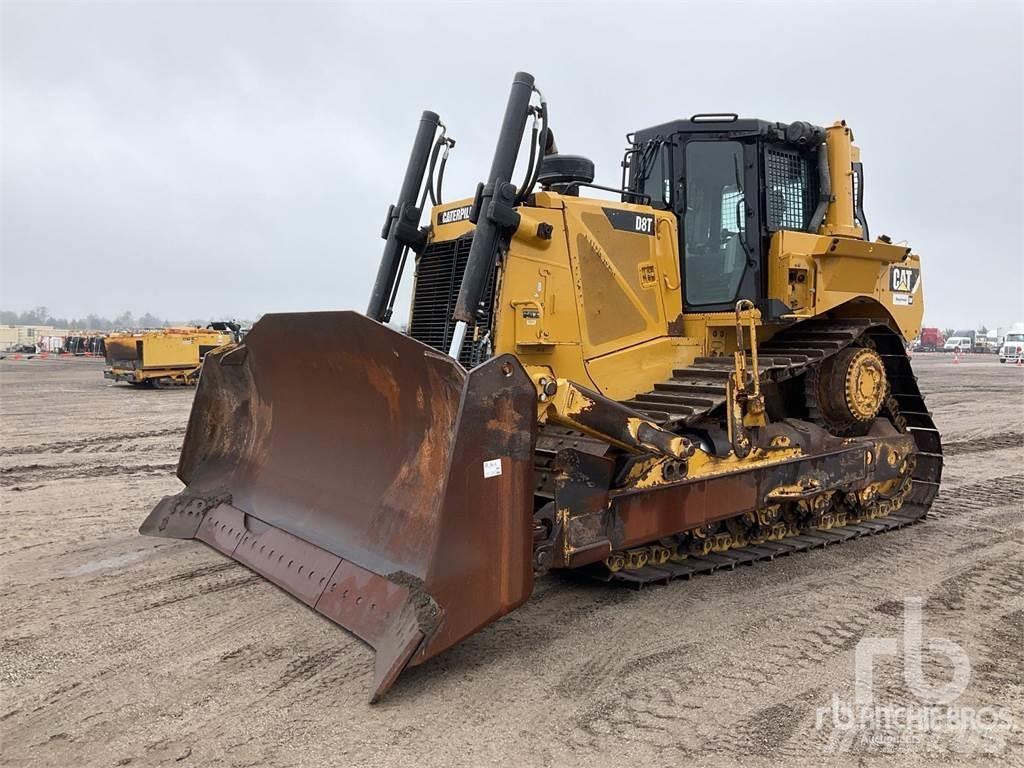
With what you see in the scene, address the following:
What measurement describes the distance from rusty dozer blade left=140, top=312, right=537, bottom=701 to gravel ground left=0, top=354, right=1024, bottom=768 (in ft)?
0.95

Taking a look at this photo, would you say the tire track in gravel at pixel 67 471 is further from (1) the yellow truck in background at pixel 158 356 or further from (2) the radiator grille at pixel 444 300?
(1) the yellow truck in background at pixel 158 356

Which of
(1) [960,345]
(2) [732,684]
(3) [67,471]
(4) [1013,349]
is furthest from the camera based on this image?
(1) [960,345]

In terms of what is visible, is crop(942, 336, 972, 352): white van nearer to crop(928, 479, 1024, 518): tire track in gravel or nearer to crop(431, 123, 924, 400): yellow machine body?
crop(928, 479, 1024, 518): tire track in gravel

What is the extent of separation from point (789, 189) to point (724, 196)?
A: 650 millimetres

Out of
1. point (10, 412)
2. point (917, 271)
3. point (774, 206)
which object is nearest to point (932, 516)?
point (917, 271)

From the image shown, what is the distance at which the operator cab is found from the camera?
5551mm

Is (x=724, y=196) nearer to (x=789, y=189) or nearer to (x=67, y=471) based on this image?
(x=789, y=189)

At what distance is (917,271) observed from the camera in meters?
6.66

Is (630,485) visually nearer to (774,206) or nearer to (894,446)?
(774,206)

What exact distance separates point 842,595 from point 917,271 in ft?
11.6

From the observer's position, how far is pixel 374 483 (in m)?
4.05

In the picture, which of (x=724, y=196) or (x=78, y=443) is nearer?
(x=724, y=196)

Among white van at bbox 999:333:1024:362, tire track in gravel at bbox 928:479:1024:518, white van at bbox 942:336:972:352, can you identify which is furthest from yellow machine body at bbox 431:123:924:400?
white van at bbox 942:336:972:352

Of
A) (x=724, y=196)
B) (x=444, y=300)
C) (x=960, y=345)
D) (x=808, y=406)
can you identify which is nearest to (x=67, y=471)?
(x=444, y=300)
